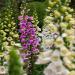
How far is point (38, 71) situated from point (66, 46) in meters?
2.48

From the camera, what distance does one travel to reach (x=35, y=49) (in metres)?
5.66

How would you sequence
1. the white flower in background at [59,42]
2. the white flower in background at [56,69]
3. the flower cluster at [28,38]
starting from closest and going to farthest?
the white flower in background at [56,69] → the white flower in background at [59,42] → the flower cluster at [28,38]

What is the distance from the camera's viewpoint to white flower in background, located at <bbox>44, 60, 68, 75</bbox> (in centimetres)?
270

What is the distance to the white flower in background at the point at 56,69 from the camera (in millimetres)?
2699

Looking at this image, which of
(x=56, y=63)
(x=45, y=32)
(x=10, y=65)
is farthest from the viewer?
(x=45, y=32)

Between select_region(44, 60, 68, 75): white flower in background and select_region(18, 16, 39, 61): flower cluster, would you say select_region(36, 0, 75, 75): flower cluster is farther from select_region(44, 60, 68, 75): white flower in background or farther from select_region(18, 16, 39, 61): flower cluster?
select_region(18, 16, 39, 61): flower cluster

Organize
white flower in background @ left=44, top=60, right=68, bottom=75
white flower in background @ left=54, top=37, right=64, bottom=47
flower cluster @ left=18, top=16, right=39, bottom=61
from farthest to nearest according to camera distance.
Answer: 1. flower cluster @ left=18, top=16, right=39, bottom=61
2. white flower in background @ left=54, top=37, right=64, bottom=47
3. white flower in background @ left=44, top=60, right=68, bottom=75

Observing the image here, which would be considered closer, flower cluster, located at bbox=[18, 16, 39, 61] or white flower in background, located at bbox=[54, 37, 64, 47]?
white flower in background, located at bbox=[54, 37, 64, 47]

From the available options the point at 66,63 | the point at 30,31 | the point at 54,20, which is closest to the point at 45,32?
the point at 30,31

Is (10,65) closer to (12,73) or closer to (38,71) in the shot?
(12,73)

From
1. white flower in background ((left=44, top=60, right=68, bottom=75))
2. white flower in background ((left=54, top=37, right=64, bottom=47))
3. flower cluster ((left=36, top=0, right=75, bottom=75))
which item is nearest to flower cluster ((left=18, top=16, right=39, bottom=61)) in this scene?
flower cluster ((left=36, top=0, right=75, bottom=75))

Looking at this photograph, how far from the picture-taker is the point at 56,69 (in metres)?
2.71

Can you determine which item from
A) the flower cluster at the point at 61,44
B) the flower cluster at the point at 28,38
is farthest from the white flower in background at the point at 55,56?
the flower cluster at the point at 28,38

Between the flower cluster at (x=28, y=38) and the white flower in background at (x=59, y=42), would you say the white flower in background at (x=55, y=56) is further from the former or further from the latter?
the flower cluster at (x=28, y=38)
